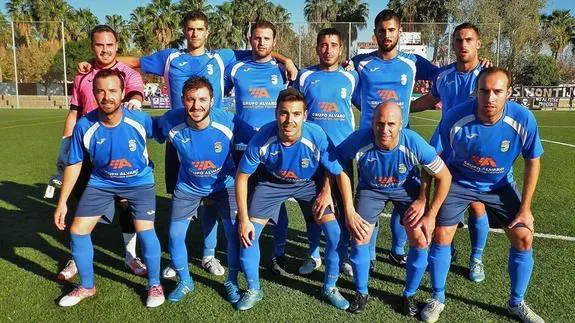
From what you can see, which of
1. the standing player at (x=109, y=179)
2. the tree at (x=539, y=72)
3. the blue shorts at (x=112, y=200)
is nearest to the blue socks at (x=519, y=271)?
the standing player at (x=109, y=179)

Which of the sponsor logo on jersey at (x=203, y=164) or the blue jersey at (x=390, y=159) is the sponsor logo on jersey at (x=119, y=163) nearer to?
the sponsor logo on jersey at (x=203, y=164)

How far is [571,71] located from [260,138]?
5653 cm

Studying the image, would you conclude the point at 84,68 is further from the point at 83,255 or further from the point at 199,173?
the point at 83,255

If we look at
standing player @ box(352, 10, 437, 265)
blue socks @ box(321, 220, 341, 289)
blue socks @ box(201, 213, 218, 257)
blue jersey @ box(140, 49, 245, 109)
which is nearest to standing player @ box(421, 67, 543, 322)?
blue socks @ box(321, 220, 341, 289)

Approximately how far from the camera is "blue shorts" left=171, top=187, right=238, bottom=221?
3617 millimetres

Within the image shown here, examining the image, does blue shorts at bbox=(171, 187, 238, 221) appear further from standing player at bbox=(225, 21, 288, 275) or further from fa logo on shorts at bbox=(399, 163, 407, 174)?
fa logo on shorts at bbox=(399, 163, 407, 174)

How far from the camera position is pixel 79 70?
3.99 metres

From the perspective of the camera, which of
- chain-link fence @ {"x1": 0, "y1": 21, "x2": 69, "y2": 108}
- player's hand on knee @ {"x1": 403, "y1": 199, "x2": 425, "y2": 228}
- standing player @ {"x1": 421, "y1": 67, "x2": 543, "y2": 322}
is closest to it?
standing player @ {"x1": 421, "y1": 67, "x2": 543, "y2": 322}

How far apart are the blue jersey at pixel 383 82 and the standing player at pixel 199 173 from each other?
1314mm

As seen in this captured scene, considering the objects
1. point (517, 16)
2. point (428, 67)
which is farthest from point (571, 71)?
point (428, 67)

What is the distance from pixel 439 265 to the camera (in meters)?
3.30

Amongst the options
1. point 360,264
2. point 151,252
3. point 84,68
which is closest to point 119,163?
point 151,252

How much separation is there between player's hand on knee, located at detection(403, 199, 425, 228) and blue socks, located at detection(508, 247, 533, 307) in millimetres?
727

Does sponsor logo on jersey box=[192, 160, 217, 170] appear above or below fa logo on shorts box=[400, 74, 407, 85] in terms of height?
below
